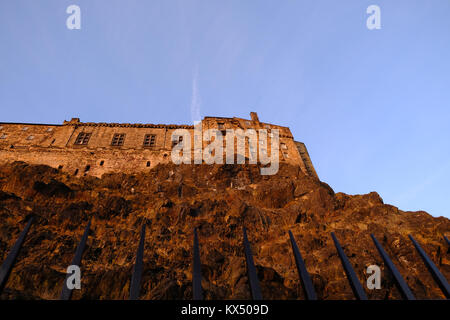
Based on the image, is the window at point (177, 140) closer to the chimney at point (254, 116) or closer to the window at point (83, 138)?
the window at point (83, 138)

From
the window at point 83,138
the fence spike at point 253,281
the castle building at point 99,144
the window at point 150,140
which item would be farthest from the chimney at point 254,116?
the fence spike at point 253,281

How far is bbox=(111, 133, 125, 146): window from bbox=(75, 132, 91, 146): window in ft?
8.53

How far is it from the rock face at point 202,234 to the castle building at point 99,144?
16.8 feet

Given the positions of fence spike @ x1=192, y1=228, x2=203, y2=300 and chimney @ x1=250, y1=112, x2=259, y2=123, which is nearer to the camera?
fence spike @ x1=192, y1=228, x2=203, y2=300

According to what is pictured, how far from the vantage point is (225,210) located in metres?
20.0

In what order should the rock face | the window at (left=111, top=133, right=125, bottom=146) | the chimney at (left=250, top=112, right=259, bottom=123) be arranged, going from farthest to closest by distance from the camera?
the chimney at (left=250, top=112, right=259, bottom=123) < the window at (left=111, top=133, right=125, bottom=146) < the rock face

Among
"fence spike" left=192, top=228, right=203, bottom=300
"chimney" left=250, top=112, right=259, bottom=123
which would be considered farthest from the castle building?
"fence spike" left=192, top=228, right=203, bottom=300

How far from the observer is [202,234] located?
1736 cm

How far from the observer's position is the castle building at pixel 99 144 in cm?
3028

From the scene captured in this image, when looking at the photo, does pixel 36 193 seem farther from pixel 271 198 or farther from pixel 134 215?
pixel 271 198

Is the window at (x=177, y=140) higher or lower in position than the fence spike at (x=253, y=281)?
higher

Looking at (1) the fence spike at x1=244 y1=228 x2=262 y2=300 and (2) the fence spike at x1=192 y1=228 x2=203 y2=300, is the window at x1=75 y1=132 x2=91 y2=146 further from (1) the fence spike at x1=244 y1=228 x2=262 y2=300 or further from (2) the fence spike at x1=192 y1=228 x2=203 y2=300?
(1) the fence spike at x1=244 y1=228 x2=262 y2=300

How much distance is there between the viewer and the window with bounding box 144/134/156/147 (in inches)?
1334
